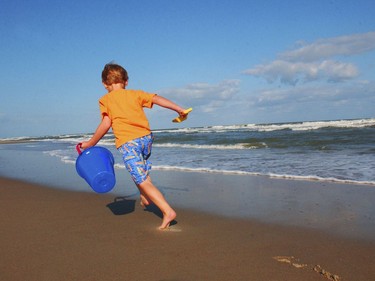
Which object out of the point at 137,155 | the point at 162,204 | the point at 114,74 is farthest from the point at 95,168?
the point at 114,74

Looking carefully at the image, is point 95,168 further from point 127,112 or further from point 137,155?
point 127,112

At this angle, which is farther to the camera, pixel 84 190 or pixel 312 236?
pixel 84 190

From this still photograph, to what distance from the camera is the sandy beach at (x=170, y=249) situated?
221 centimetres

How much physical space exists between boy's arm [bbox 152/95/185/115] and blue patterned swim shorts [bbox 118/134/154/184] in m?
0.35

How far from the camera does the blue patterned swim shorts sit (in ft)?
10.8

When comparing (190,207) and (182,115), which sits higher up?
(182,115)

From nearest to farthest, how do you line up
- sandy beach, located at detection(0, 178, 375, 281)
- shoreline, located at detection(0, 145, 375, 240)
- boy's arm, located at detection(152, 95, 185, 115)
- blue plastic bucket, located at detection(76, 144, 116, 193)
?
sandy beach, located at detection(0, 178, 375, 281) < boy's arm, located at detection(152, 95, 185, 115) < shoreline, located at detection(0, 145, 375, 240) < blue plastic bucket, located at detection(76, 144, 116, 193)

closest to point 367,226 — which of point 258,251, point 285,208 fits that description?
point 285,208

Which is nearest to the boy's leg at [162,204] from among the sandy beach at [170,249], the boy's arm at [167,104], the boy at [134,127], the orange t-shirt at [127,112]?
the boy at [134,127]

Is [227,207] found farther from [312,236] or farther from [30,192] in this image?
[30,192]

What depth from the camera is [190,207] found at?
164 inches

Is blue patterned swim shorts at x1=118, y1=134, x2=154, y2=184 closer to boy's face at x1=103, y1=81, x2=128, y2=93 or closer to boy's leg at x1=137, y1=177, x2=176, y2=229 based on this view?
boy's leg at x1=137, y1=177, x2=176, y2=229

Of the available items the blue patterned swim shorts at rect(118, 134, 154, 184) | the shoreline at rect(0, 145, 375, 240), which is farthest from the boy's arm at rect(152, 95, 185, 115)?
the shoreline at rect(0, 145, 375, 240)

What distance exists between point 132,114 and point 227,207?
5.40 feet
